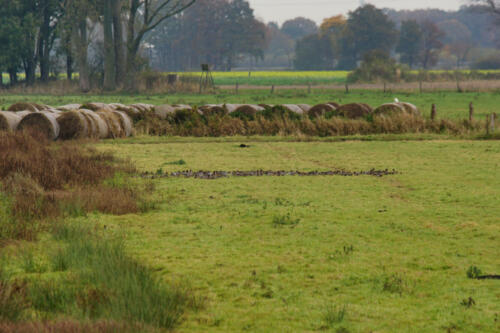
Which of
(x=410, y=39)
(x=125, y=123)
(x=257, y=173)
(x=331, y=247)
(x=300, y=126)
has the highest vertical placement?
(x=410, y=39)

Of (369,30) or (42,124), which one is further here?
(369,30)

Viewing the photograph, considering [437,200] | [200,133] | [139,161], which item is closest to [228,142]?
[200,133]

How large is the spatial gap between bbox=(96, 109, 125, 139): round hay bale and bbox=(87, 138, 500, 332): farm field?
10533 millimetres

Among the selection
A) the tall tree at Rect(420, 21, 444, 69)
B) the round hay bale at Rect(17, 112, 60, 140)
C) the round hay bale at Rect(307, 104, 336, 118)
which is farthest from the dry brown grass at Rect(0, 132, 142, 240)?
the tall tree at Rect(420, 21, 444, 69)

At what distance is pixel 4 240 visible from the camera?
8.84m

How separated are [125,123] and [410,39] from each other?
10597cm

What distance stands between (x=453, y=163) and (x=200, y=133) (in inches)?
456

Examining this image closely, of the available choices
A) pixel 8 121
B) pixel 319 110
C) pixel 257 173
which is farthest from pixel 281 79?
pixel 257 173

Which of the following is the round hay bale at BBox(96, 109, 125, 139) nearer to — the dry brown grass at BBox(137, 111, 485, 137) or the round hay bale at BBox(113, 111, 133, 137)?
the round hay bale at BBox(113, 111, 133, 137)

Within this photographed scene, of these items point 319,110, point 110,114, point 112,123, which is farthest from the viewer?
point 319,110

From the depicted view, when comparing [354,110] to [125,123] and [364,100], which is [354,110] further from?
[364,100]

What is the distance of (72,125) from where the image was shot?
76.4 feet

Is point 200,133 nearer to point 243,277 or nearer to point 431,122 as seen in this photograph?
point 431,122

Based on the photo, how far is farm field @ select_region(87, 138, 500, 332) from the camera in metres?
6.30
